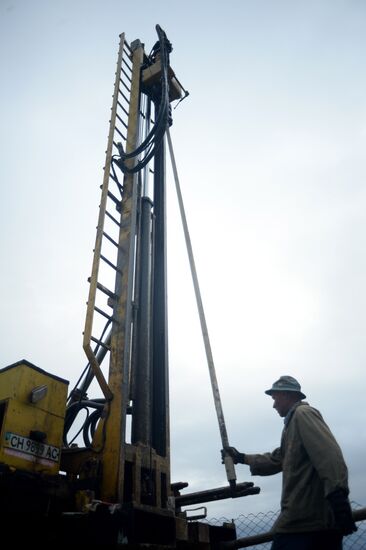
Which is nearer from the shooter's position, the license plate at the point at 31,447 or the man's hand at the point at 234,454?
the license plate at the point at 31,447

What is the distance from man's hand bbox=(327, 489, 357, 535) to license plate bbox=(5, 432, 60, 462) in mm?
2002

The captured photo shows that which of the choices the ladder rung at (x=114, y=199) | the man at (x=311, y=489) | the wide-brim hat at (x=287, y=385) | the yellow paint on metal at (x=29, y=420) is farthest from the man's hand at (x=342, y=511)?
the ladder rung at (x=114, y=199)

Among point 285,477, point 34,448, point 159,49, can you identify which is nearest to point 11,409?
point 34,448

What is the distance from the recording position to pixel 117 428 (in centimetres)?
356

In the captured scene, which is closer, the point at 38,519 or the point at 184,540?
the point at 38,519

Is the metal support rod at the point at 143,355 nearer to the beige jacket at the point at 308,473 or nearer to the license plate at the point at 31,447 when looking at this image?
the license plate at the point at 31,447

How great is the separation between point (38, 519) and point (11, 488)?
0.28 metres

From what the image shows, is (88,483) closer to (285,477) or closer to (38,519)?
(38,519)

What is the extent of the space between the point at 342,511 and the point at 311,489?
0.30 meters

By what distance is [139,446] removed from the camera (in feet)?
12.1

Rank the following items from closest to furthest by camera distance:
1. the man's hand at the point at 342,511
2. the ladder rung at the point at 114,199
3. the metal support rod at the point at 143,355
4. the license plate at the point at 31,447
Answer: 1. the man's hand at the point at 342,511
2. the license plate at the point at 31,447
3. the metal support rod at the point at 143,355
4. the ladder rung at the point at 114,199

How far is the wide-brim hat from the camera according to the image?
299 centimetres

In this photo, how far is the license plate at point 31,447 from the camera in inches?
117

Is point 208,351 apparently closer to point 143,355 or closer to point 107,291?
point 143,355
